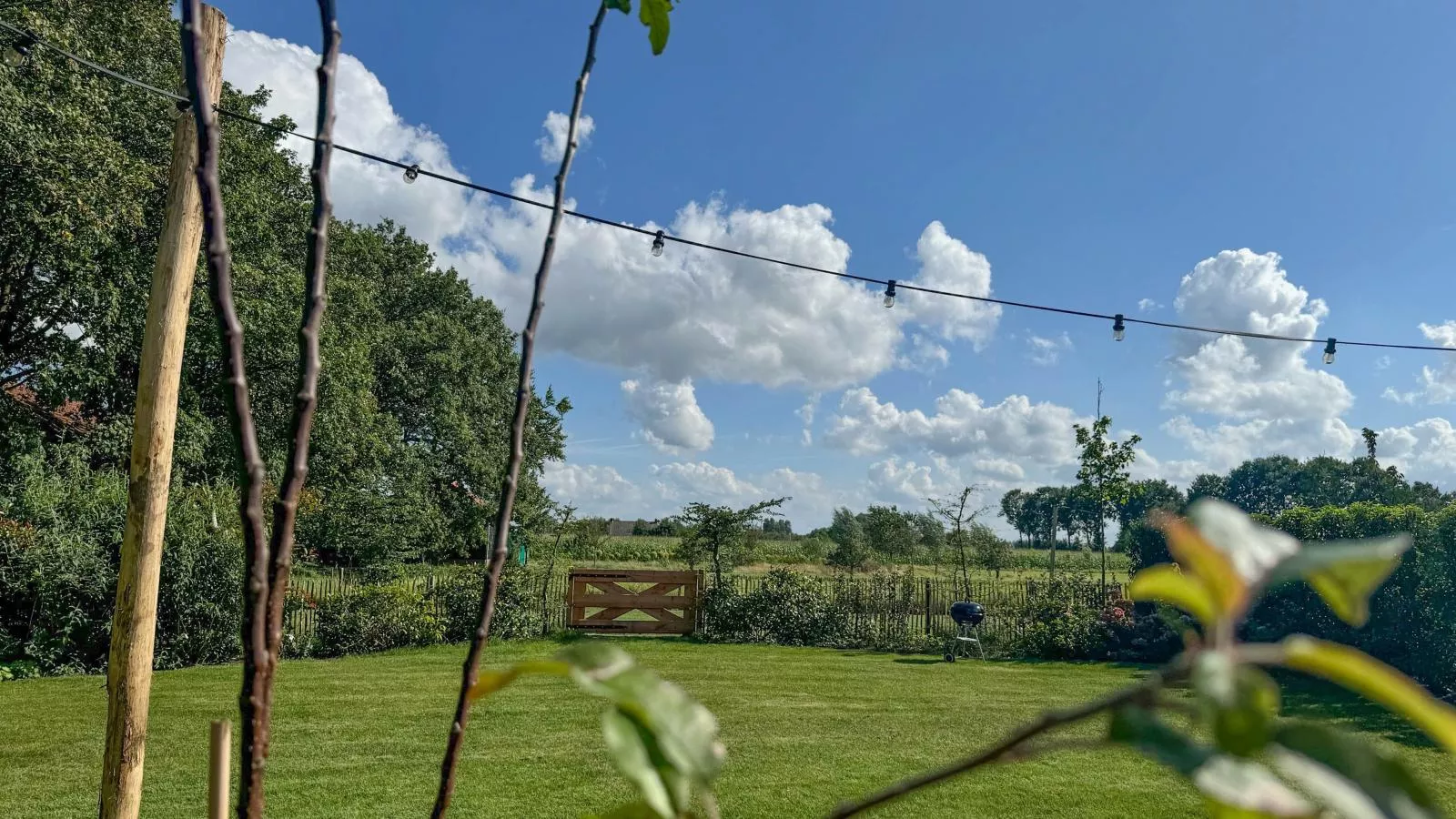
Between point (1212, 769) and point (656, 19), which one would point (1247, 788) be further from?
point (656, 19)

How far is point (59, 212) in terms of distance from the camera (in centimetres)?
880

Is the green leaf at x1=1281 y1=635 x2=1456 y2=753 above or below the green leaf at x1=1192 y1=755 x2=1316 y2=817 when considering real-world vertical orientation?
above

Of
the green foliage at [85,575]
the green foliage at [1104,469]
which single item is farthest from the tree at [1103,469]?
the green foliage at [85,575]

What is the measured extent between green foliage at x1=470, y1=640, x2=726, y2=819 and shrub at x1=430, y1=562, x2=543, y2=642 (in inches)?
441

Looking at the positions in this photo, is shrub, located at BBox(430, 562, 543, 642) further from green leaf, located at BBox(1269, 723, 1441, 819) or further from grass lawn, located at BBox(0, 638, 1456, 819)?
green leaf, located at BBox(1269, 723, 1441, 819)

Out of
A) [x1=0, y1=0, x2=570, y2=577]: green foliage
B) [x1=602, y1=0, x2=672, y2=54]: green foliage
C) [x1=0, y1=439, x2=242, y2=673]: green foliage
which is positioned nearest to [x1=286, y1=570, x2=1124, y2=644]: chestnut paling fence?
[x1=0, y1=439, x2=242, y2=673]: green foliage

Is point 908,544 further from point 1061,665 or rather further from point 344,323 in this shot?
point 344,323

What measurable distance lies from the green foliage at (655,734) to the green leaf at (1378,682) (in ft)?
0.57

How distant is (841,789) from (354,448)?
12865 millimetres

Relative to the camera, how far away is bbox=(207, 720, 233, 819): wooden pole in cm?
65

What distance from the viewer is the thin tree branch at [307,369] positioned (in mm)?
496


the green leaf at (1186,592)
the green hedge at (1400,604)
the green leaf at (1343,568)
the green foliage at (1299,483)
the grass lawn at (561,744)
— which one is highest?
the green foliage at (1299,483)

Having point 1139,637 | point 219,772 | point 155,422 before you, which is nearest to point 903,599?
point 1139,637

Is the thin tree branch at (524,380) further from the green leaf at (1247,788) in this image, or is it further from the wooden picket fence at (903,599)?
the wooden picket fence at (903,599)
